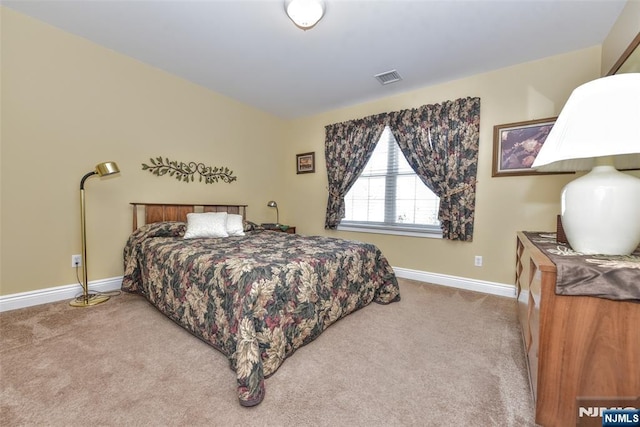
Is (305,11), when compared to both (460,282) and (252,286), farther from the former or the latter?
(460,282)

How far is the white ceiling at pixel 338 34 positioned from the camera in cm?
193

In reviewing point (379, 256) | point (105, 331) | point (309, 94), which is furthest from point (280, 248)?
point (309, 94)

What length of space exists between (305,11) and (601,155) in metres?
1.91

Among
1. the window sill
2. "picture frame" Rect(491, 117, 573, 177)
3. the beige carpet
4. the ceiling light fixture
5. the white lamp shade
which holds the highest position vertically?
the ceiling light fixture

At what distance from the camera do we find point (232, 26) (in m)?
2.14

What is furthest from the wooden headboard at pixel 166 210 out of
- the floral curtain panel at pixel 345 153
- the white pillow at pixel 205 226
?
the floral curtain panel at pixel 345 153

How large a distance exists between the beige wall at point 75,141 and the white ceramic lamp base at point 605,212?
11.7 ft

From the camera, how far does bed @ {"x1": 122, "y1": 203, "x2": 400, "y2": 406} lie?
4.68 ft

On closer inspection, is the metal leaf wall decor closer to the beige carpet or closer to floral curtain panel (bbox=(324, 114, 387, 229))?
floral curtain panel (bbox=(324, 114, 387, 229))

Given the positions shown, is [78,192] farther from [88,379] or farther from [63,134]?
[88,379]

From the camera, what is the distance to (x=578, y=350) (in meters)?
0.99

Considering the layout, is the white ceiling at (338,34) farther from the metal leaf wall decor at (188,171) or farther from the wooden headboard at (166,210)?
the wooden headboard at (166,210)

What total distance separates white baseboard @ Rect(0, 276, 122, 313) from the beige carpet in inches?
4.2

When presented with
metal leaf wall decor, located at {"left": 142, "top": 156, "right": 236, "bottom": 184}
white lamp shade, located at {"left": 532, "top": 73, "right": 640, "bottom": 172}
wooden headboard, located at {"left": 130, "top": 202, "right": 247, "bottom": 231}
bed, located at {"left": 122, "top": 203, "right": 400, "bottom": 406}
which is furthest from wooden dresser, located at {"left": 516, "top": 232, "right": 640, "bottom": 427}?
metal leaf wall decor, located at {"left": 142, "top": 156, "right": 236, "bottom": 184}
